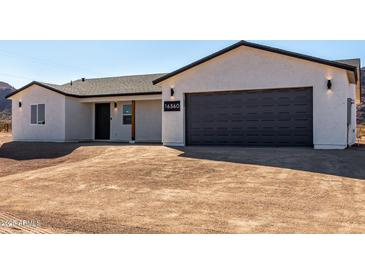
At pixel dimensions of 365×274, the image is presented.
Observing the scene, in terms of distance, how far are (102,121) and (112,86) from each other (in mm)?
2362

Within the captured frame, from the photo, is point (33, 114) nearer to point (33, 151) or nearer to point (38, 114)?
point (38, 114)

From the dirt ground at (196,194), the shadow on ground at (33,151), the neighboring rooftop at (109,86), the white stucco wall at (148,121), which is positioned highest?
the neighboring rooftop at (109,86)

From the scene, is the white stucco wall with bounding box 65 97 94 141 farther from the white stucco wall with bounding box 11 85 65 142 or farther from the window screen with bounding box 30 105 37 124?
the window screen with bounding box 30 105 37 124

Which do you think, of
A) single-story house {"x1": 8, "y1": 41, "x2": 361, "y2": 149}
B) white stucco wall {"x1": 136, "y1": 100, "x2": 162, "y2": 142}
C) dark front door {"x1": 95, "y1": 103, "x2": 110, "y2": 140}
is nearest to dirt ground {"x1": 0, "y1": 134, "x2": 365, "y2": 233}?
single-story house {"x1": 8, "y1": 41, "x2": 361, "y2": 149}

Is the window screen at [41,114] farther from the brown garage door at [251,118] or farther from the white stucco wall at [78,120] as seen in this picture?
the brown garage door at [251,118]

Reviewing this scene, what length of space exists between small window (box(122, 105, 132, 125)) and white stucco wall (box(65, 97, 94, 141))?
2.26 metres

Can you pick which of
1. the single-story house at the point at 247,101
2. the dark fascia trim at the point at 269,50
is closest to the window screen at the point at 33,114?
the single-story house at the point at 247,101

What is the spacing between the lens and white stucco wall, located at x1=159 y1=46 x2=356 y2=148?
13891 mm

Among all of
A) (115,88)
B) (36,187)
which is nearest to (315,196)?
(36,187)

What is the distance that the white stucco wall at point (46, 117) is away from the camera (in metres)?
20.6

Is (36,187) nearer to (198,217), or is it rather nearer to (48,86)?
(198,217)

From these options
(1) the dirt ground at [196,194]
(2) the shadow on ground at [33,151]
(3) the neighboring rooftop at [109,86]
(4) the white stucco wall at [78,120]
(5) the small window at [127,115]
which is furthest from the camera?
→ (5) the small window at [127,115]

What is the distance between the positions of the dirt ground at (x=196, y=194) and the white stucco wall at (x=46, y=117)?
7591 mm

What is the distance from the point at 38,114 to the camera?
21453 millimetres
